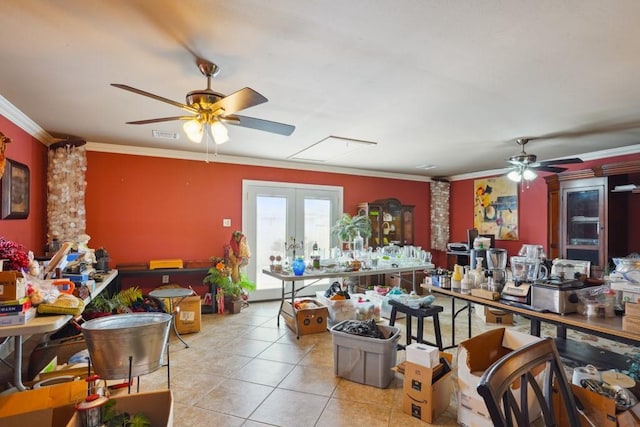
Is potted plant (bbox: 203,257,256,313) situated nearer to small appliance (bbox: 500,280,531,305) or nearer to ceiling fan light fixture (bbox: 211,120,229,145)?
ceiling fan light fixture (bbox: 211,120,229,145)

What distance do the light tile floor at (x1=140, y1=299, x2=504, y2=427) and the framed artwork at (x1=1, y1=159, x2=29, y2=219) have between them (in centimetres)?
207

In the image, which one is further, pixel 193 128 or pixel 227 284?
pixel 227 284

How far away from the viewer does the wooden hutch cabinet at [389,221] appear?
6430mm

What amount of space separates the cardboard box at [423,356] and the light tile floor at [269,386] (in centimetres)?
38

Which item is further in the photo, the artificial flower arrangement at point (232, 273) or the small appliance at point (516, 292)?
the artificial flower arrangement at point (232, 273)

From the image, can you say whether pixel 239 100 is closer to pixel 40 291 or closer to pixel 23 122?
pixel 40 291

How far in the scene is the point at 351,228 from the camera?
5789mm

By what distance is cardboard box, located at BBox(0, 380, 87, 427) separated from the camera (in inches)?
64.2

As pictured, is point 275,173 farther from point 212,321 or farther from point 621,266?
point 621,266

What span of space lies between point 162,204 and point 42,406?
3.56 meters

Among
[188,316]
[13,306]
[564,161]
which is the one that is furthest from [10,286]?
[564,161]

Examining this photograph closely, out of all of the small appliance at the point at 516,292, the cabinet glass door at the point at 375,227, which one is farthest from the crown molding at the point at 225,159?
the small appliance at the point at 516,292

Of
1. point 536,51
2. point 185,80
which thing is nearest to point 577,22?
point 536,51

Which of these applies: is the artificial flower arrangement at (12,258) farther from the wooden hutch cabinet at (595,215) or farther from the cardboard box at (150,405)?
the wooden hutch cabinet at (595,215)
